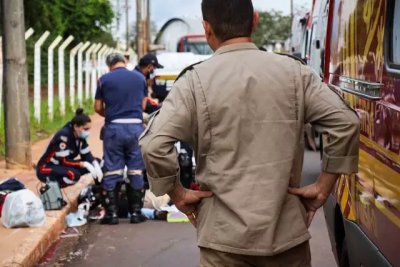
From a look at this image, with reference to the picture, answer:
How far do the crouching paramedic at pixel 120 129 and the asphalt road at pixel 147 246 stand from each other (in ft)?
0.97

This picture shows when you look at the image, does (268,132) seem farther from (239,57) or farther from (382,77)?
(382,77)

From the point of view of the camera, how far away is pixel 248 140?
2863mm

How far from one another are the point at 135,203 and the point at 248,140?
5233 mm

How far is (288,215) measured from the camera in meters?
2.91

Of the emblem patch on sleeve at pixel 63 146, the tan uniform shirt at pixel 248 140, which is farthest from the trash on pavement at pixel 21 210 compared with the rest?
the tan uniform shirt at pixel 248 140

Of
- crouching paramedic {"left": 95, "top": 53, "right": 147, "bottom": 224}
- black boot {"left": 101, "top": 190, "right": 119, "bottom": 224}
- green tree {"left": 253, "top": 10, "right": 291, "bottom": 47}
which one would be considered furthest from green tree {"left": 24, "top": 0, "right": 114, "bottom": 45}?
green tree {"left": 253, "top": 10, "right": 291, "bottom": 47}

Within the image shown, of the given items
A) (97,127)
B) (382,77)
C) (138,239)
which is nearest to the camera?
(382,77)

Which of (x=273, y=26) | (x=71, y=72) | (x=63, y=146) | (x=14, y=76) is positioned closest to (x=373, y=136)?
(x=63, y=146)

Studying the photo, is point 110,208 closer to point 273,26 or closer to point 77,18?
point 77,18

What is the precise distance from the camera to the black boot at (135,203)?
792cm

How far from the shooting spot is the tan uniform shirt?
283cm

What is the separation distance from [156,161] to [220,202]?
303mm

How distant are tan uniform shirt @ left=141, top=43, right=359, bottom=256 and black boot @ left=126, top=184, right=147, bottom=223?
5049 millimetres

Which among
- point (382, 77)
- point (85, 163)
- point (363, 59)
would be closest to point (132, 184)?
point (85, 163)
